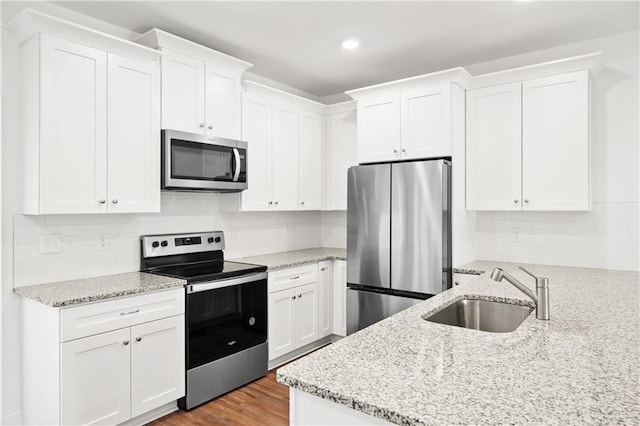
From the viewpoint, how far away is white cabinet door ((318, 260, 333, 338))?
3889 mm

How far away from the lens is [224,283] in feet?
9.66

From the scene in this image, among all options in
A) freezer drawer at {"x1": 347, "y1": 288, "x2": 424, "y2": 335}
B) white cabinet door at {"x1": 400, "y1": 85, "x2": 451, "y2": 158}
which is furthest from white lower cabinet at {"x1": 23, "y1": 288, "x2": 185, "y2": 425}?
white cabinet door at {"x1": 400, "y1": 85, "x2": 451, "y2": 158}

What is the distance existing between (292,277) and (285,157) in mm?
1148

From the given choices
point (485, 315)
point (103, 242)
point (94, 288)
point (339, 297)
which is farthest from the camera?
point (339, 297)

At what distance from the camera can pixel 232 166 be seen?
130 inches

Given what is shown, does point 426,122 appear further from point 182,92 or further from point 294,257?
point 182,92

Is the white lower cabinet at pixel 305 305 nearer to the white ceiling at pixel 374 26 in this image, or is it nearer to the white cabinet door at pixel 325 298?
the white cabinet door at pixel 325 298

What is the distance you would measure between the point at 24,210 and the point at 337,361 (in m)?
2.16

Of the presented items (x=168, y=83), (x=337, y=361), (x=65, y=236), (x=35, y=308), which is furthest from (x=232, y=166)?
(x=337, y=361)

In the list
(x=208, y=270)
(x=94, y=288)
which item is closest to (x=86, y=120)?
(x=94, y=288)

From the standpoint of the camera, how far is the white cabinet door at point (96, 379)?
86.0 inches

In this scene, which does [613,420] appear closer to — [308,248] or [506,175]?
[506,175]

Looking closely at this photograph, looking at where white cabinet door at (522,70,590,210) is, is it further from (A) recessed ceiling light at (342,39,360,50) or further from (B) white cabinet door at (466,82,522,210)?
(A) recessed ceiling light at (342,39,360,50)

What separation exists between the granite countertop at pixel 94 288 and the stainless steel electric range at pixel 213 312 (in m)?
0.17
